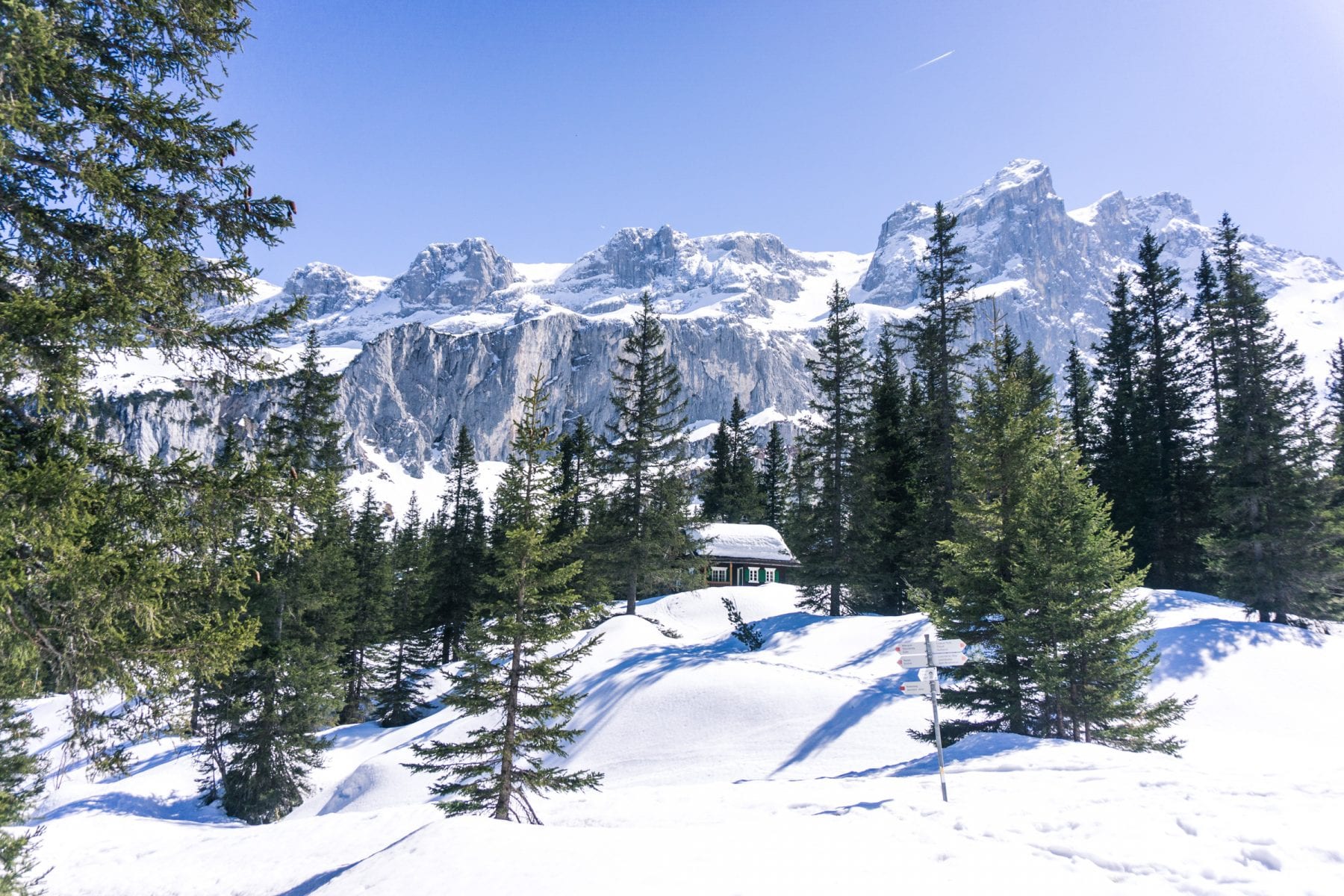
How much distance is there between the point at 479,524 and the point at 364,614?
9984mm

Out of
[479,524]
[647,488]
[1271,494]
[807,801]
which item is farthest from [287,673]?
[1271,494]

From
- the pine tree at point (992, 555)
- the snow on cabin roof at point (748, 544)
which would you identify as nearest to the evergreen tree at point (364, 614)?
the snow on cabin roof at point (748, 544)

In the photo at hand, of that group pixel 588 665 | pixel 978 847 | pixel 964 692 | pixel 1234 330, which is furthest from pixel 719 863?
pixel 1234 330

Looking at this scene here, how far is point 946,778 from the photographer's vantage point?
450 inches

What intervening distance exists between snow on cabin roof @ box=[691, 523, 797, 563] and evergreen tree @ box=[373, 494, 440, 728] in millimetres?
18329

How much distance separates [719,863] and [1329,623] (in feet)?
94.5

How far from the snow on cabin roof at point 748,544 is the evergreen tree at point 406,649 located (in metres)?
18.3

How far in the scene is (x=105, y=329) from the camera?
19.9 ft

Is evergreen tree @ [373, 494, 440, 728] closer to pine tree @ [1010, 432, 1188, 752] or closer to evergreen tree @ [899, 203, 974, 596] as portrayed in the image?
evergreen tree @ [899, 203, 974, 596]

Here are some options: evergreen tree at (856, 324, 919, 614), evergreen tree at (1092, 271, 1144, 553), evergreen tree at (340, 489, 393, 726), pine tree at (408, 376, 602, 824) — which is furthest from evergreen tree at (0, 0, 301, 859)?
evergreen tree at (1092, 271, 1144, 553)

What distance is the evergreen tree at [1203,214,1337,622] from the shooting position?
2170cm

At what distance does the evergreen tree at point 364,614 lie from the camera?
3312 centimetres

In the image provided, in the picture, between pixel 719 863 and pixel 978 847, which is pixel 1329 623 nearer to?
pixel 978 847

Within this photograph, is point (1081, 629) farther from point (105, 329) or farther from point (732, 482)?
point (732, 482)
